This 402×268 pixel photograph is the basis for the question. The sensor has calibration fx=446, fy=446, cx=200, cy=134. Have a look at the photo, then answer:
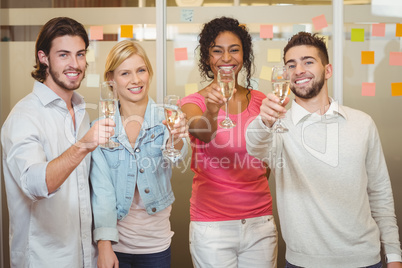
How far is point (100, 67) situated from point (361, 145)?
197cm

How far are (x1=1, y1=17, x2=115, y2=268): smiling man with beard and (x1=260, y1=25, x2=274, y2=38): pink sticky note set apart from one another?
1.50m

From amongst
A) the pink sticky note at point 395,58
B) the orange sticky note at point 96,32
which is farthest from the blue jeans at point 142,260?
the pink sticky note at point 395,58

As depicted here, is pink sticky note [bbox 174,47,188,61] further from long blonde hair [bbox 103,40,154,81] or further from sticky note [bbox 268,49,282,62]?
long blonde hair [bbox 103,40,154,81]

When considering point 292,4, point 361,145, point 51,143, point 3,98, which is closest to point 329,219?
point 361,145

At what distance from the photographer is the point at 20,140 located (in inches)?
62.9

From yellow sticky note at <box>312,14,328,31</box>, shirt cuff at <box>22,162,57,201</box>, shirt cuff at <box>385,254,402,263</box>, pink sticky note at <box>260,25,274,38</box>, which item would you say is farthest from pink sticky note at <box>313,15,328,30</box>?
shirt cuff at <box>22,162,57,201</box>

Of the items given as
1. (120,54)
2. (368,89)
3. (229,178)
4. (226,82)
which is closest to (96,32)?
(120,54)

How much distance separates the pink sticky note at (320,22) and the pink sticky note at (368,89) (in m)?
0.49

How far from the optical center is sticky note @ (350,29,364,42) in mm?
3020

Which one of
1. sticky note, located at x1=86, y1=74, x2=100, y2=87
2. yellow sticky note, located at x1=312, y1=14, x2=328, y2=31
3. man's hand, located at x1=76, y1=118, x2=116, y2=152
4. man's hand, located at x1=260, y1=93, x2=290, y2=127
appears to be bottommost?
man's hand, located at x1=76, y1=118, x2=116, y2=152

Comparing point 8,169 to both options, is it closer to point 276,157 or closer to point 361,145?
point 276,157

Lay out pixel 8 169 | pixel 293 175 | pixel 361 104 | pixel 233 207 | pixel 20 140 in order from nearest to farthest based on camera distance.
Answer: pixel 20 140, pixel 8 169, pixel 293 175, pixel 233 207, pixel 361 104

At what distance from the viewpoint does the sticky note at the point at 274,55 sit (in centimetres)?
307

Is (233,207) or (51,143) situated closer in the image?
(51,143)
